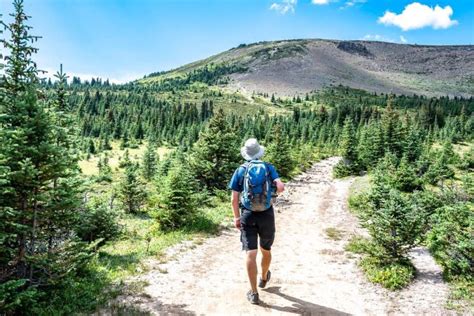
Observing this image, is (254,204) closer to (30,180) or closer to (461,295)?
(30,180)

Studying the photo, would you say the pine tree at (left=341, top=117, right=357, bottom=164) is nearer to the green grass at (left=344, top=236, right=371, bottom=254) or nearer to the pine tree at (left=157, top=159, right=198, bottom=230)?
the green grass at (left=344, top=236, right=371, bottom=254)

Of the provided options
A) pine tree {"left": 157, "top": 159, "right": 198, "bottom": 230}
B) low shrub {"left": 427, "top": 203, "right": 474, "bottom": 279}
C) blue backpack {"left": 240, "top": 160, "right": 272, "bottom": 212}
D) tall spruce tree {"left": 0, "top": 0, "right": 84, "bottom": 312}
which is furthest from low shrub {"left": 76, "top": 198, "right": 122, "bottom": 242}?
low shrub {"left": 427, "top": 203, "right": 474, "bottom": 279}

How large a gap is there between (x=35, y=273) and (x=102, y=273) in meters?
1.85

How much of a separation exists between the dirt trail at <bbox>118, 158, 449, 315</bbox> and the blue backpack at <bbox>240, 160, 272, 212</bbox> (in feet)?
7.29

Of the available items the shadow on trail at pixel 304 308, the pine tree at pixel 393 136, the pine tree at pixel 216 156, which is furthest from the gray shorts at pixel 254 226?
the pine tree at pixel 393 136

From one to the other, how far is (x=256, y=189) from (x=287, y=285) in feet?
10.6

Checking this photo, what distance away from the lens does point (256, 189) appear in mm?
7789

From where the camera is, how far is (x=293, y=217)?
1961 cm

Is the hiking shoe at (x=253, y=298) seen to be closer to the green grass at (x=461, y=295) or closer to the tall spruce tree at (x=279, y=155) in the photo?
the green grass at (x=461, y=295)

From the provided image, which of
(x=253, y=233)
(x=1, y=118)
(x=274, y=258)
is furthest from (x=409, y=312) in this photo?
(x=1, y=118)

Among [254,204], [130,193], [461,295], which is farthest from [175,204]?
[130,193]

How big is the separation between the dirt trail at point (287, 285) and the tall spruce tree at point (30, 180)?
2.11 meters

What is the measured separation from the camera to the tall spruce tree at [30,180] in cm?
749

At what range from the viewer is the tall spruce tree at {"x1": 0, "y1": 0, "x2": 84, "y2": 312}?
7.49 meters
